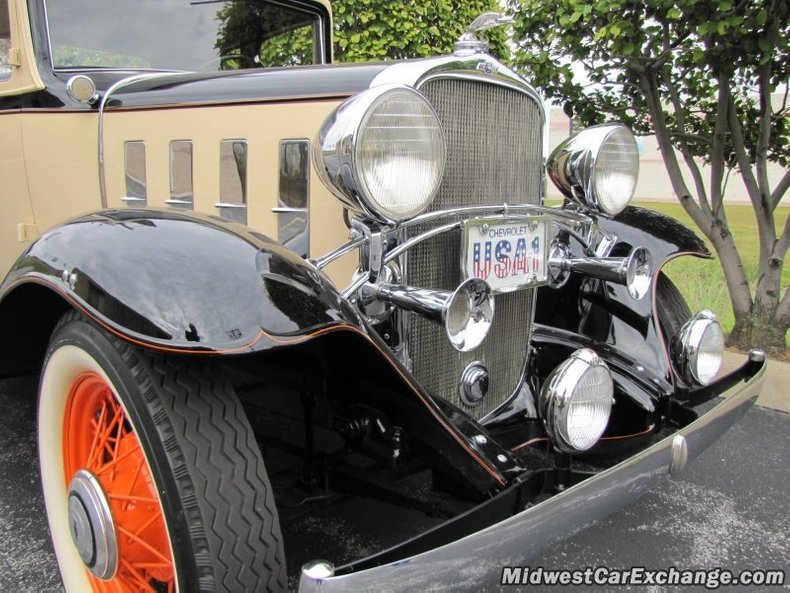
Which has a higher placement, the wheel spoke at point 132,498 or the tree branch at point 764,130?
the tree branch at point 764,130

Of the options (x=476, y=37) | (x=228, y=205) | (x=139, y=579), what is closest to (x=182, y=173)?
(x=228, y=205)

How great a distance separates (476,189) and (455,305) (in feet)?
1.79

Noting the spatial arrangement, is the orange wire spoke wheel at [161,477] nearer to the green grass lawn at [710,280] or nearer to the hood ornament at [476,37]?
the hood ornament at [476,37]

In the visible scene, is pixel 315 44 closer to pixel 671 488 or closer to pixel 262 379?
pixel 262 379

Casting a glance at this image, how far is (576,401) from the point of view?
1.76 metres

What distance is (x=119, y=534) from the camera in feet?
5.06

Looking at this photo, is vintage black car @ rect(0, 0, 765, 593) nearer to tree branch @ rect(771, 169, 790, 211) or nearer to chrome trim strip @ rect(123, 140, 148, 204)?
chrome trim strip @ rect(123, 140, 148, 204)

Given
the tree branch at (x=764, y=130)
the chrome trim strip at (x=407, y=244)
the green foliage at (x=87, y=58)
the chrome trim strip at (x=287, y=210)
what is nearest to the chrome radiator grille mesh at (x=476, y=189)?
the chrome trim strip at (x=407, y=244)

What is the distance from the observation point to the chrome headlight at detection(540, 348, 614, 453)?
5.72 feet

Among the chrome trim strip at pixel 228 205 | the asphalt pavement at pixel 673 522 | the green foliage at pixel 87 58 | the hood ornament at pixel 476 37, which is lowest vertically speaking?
the asphalt pavement at pixel 673 522

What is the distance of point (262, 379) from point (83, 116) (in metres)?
1.39

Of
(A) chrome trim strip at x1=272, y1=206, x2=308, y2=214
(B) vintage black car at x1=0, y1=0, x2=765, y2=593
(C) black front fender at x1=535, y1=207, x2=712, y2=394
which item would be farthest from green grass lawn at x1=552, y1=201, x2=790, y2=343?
(A) chrome trim strip at x1=272, y1=206, x2=308, y2=214

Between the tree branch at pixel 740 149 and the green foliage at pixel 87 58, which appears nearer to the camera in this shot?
the green foliage at pixel 87 58

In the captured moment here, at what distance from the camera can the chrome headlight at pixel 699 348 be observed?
229cm
